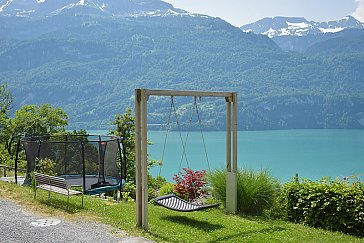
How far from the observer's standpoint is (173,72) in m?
157

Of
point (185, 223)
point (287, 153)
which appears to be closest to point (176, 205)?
point (185, 223)

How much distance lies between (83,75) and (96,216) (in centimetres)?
14621

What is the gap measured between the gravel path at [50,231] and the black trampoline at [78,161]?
2502 mm

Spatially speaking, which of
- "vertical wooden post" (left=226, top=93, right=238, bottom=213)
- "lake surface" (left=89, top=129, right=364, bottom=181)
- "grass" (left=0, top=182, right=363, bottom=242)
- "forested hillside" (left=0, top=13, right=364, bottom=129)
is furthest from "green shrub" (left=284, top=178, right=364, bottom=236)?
"forested hillside" (left=0, top=13, right=364, bottom=129)

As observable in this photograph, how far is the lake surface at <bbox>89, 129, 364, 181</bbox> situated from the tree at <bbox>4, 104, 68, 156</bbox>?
26.2 m

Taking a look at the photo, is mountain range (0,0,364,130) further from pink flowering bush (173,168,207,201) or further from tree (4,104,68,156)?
pink flowering bush (173,168,207,201)

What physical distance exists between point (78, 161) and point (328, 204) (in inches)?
227

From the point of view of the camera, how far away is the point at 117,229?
661 cm

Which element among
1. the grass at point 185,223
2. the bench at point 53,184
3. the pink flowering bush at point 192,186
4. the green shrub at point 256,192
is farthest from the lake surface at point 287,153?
the bench at point 53,184

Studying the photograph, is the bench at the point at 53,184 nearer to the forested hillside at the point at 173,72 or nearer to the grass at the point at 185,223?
the grass at the point at 185,223

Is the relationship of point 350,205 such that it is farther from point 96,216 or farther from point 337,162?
point 337,162

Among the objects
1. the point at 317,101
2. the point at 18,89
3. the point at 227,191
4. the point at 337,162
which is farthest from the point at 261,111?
the point at 227,191

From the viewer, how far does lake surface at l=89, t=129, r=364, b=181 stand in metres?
62.0

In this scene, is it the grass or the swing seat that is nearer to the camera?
the grass
